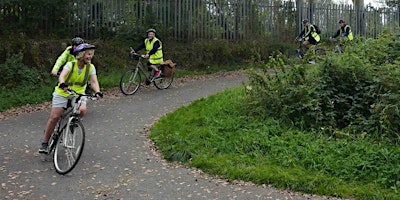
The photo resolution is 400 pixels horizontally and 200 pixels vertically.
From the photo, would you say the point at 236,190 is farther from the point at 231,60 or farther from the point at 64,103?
the point at 231,60

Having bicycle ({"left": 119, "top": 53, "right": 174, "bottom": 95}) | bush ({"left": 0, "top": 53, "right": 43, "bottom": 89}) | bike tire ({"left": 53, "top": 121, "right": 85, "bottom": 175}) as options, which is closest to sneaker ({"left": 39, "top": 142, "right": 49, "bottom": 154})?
bike tire ({"left": 53, "top": 121, "right": 85, "bottom": 175})

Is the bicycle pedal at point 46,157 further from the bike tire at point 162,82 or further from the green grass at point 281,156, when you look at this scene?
the bike tire at point 162,82

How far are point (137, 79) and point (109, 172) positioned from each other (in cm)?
701

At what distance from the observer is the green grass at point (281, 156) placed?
6.48 m

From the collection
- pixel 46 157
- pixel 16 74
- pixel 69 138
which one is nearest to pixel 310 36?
pixel 16 74

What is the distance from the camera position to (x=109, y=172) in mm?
7211

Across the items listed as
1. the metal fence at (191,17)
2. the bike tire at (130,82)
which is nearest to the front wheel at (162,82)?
the bike tire at (130,82)

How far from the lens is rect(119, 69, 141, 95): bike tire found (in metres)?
13.7

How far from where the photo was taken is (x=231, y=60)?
19469mm

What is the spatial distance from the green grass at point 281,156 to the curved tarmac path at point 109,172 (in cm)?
25

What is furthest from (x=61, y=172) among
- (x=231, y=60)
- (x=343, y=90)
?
(x=231, y=60)

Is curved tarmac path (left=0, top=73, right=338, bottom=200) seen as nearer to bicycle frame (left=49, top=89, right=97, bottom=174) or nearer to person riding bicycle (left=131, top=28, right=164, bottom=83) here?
bicycle frame (left=49, top=89, right=97, bottom=174)

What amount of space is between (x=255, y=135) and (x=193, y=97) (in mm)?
5382

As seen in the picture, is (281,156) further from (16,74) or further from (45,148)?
(16,74)
